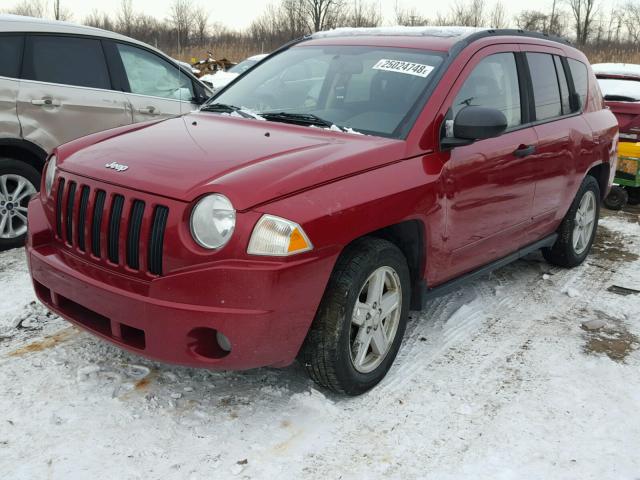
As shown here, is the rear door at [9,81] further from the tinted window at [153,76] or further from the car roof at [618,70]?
the car roof at [618,70]

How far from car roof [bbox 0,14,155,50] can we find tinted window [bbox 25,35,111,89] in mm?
59

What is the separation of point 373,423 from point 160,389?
106 centimetres

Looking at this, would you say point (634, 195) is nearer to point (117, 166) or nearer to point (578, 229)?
A: point (578, 229)

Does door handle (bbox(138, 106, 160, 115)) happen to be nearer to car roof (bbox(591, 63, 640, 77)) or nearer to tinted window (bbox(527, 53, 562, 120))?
tinted window (bbox(527, 53, 562, 120))

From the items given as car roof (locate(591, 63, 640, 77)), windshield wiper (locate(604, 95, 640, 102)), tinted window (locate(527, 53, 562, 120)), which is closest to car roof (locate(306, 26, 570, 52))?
tinted window (locate(527, 53, 562, 120))

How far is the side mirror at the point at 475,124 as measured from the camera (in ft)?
11.2

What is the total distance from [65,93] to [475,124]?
3742mm

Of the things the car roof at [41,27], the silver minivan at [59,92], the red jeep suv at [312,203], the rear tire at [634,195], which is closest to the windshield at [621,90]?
the rear tire at [634,195]

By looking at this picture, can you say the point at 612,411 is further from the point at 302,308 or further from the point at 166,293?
the point at 166,293

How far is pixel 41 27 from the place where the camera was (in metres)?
5.42

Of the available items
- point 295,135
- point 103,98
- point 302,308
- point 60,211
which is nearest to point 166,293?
point 302,308

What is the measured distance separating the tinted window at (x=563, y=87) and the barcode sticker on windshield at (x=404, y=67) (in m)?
1.69

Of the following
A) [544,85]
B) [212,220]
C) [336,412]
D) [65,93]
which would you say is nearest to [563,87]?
[544,85]

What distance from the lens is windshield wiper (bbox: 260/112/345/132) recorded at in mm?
3561
